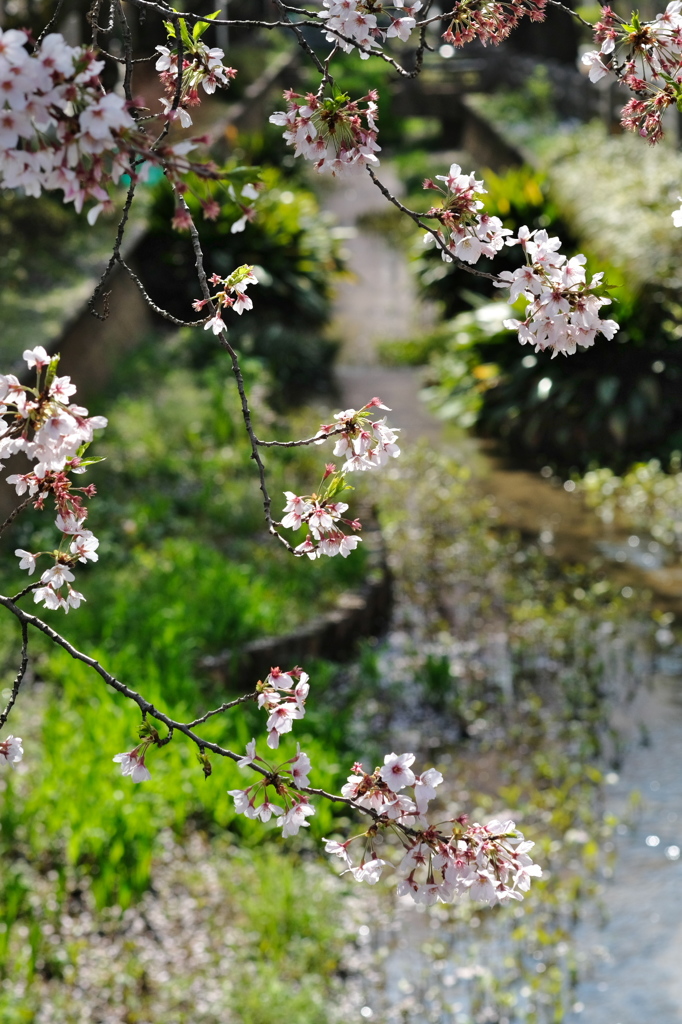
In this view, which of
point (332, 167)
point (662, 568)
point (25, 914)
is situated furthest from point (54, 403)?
point (662, 568)

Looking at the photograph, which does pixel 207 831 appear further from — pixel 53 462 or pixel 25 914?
pixel 53 462

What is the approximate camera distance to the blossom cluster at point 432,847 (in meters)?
1.73

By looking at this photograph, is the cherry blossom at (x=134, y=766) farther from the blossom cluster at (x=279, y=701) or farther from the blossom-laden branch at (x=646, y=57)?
the blossom-laden branch at (x=646, y=57)

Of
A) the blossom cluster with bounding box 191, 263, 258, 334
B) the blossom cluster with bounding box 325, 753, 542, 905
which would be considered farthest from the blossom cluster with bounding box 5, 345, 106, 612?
the blossom cluster with bounding box 325, 753, 542, 905

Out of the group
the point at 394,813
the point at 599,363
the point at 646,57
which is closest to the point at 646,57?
the point at 646,57

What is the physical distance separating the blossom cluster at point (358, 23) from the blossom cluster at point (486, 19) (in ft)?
0.27

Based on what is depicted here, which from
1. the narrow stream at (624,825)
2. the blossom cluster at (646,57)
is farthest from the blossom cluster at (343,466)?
the narrow stream at (624,825)

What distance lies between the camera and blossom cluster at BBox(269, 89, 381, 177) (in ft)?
6.08

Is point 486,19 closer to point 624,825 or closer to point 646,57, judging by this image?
point 646,57

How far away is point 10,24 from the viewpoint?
39.4 feet

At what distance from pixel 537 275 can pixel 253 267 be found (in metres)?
0.42

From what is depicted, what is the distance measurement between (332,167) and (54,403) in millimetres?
684

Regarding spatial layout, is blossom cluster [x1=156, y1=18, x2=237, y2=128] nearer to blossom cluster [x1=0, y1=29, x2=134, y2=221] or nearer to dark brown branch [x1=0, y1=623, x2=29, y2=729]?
blossom cluster [x1=0, y1=29, x2=134, y2=221]

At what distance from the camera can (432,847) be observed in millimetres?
1734
